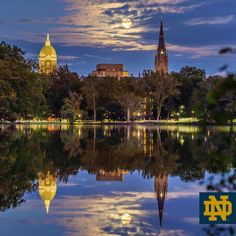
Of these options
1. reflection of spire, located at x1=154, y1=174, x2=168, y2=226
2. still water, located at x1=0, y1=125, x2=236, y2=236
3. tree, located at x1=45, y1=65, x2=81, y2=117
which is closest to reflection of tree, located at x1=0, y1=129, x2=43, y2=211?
still water, located at x1=0, y1=125, x2=236, y2=236

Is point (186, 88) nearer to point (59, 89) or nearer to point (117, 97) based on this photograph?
point (117, 97)

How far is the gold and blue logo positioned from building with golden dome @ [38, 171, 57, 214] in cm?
588

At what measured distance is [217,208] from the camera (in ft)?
12.7

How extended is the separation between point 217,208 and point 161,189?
8.44 meters

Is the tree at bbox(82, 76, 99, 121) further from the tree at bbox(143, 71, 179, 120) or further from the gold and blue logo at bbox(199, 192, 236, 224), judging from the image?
the gold and blue logo at bbox(199, 192, 236, 224)

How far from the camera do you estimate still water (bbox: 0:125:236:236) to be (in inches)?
300

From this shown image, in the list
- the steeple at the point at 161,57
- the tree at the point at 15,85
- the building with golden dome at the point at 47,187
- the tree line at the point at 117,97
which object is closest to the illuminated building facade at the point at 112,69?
the steeple at the point at 161,57

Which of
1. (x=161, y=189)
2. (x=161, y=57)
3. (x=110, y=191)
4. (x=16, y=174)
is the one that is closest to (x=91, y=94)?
(x=16, y=174)

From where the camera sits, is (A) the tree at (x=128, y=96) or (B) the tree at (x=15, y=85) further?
(A) the tree at (x=128, y=96)

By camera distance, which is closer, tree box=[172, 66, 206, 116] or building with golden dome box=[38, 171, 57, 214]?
building with golden dome box=[38, 171, 57, 214]

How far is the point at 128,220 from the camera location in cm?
853

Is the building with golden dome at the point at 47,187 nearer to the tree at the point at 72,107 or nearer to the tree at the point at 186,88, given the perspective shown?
the tree at the point at 72,107

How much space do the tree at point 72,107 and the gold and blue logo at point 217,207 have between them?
264 feet

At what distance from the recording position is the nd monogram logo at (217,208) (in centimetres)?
372
